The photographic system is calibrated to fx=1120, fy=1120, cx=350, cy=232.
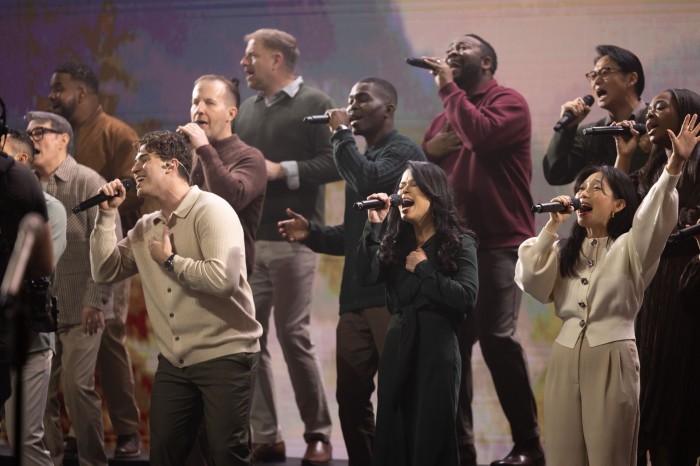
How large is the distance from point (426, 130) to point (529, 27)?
771mm

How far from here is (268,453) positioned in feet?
19.2

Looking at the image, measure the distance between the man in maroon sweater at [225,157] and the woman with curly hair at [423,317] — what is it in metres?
1.20

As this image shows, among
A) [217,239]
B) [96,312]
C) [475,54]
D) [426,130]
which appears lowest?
[96,312]

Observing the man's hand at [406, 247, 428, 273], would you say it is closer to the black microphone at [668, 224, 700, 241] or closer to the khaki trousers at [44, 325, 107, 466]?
the black microphone at [668, 224, 700, 241]

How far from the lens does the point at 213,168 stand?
18.1 ft

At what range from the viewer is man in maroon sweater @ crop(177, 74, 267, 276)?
5.55 m

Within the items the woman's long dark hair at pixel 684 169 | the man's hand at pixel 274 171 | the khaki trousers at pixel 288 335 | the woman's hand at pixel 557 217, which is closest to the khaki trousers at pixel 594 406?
the woman's hand at pixel 557 217

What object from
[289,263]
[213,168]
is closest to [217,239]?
[213,168]

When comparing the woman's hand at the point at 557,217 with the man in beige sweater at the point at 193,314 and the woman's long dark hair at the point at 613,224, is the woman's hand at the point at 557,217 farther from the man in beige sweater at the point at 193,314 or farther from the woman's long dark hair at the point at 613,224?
the man in beige sweater at the point at 193,314

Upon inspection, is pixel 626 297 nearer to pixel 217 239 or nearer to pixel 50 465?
pixel 217 239

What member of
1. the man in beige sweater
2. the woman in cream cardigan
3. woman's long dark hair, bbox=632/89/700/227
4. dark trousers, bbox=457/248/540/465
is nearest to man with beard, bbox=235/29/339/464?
dark trousers, bbox=457/248/540/465

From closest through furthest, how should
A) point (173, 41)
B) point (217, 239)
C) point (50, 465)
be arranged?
point (217, 239), point (50, 465), point (173, 41)

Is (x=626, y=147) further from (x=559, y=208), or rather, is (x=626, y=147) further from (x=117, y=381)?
(x=117, y=381)

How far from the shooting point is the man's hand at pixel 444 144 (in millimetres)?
5633
